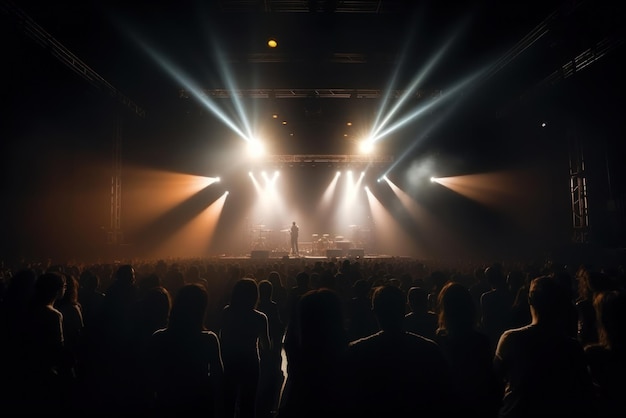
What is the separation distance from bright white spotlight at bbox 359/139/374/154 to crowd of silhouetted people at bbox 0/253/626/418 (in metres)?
15.7

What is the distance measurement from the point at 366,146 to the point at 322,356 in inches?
708

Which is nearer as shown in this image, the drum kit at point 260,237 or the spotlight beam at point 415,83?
the spotlight beam at point 415,83

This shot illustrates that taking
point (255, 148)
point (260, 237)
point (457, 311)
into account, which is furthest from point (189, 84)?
point (457, 311)

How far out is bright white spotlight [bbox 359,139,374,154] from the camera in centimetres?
1873

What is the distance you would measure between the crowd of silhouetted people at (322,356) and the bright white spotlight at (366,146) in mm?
15674

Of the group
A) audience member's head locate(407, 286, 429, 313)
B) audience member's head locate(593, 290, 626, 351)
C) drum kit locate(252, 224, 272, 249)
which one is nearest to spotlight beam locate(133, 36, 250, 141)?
A: drum kit locate(252, 224, 272, 249)

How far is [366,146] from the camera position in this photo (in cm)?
1914

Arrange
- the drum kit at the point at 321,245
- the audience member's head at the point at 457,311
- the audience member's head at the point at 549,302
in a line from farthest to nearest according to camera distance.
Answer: the drum kit at the point at 321,245 < the audience member's head at the point at 457,311 < the audience member's head at the point at 549,302

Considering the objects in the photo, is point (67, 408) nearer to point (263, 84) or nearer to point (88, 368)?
point (88, 368)

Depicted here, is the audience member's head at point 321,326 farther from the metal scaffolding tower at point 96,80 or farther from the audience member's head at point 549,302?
the metal scaffolding tower at point 96,80

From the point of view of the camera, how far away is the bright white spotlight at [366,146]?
1873cm

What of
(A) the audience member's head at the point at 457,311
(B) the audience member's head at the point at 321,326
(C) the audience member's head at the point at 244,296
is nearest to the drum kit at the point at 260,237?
(C) the audience member's head at the point at 244,296

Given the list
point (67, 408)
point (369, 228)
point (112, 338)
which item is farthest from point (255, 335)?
point (369, 228)

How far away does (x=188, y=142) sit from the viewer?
17.5m
